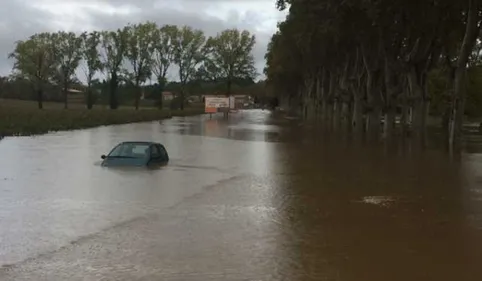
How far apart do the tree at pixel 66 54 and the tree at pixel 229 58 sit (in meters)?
24.2

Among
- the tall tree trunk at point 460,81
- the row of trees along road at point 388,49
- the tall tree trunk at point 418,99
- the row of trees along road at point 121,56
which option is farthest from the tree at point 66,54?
the tall tree trunk at point 460,81

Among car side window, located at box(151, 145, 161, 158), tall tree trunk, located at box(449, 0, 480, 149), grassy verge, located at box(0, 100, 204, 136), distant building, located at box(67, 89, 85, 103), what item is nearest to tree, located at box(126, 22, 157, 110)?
distant building, located at box(67, 89, 85, 103)

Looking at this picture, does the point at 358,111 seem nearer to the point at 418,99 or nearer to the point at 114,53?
the point at 418,99

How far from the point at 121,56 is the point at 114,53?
151 cm

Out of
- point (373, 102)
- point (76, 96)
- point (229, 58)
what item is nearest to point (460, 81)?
point (373, 102)

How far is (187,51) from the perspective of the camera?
122 meters

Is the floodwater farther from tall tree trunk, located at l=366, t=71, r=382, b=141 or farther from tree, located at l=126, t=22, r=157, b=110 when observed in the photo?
tree, located at l=126, t=22, r=157, b=110

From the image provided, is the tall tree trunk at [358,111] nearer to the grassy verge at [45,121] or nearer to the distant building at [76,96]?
the grassy verge at [45,121]

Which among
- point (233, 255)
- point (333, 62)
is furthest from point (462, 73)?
point (333, 62)

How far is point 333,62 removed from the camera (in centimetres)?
6359

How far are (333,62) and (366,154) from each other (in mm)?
33769

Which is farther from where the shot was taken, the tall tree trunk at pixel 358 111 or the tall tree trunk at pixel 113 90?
the tall tree trunk at pixel 113 90

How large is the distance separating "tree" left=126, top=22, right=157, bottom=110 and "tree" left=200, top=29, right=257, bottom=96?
484 inches

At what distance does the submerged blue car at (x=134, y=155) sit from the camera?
2303cm
